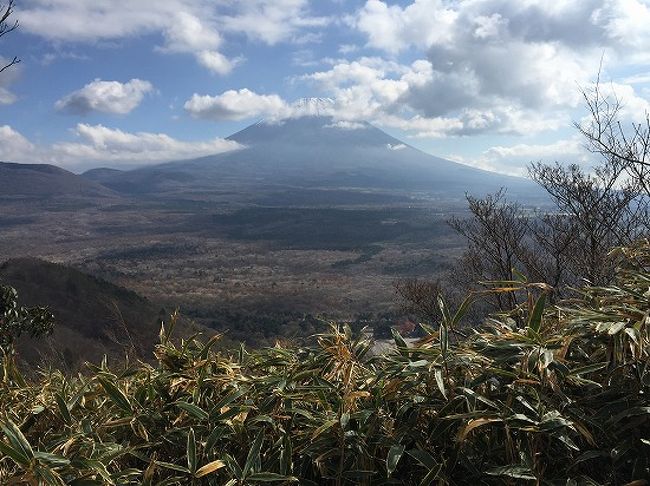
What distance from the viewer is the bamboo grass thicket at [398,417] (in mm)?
1011

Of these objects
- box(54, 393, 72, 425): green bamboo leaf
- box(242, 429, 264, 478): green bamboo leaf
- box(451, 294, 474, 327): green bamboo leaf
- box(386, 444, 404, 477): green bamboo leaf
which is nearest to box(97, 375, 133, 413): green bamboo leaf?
box(54, 393, 72, 425): green bamboo leaf

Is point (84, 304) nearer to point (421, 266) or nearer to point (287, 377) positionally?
point (287, 377)

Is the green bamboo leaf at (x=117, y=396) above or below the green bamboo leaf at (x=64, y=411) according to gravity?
above

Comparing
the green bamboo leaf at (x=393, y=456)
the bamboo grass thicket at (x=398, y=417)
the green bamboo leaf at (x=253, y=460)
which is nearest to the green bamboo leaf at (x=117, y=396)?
the bamboo grass thicket at (x=398, y=417)

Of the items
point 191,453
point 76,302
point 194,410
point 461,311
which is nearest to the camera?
point 191,453

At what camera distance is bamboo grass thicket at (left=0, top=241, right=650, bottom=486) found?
3.32ft

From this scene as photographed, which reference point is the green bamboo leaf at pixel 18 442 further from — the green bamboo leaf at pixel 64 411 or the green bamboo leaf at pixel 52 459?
the green bamboo leaf at pixel 64 411

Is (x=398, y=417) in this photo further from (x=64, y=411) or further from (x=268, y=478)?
(x=64, y=411)

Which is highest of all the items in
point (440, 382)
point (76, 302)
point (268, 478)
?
point (440, 382)

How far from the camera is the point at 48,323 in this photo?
237 inches

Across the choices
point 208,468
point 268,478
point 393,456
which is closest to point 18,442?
point 208,468

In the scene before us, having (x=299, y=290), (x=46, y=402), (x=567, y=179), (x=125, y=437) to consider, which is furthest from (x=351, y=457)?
(x=299, y=290)

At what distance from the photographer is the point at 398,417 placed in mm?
1138

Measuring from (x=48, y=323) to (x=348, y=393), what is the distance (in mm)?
5899
